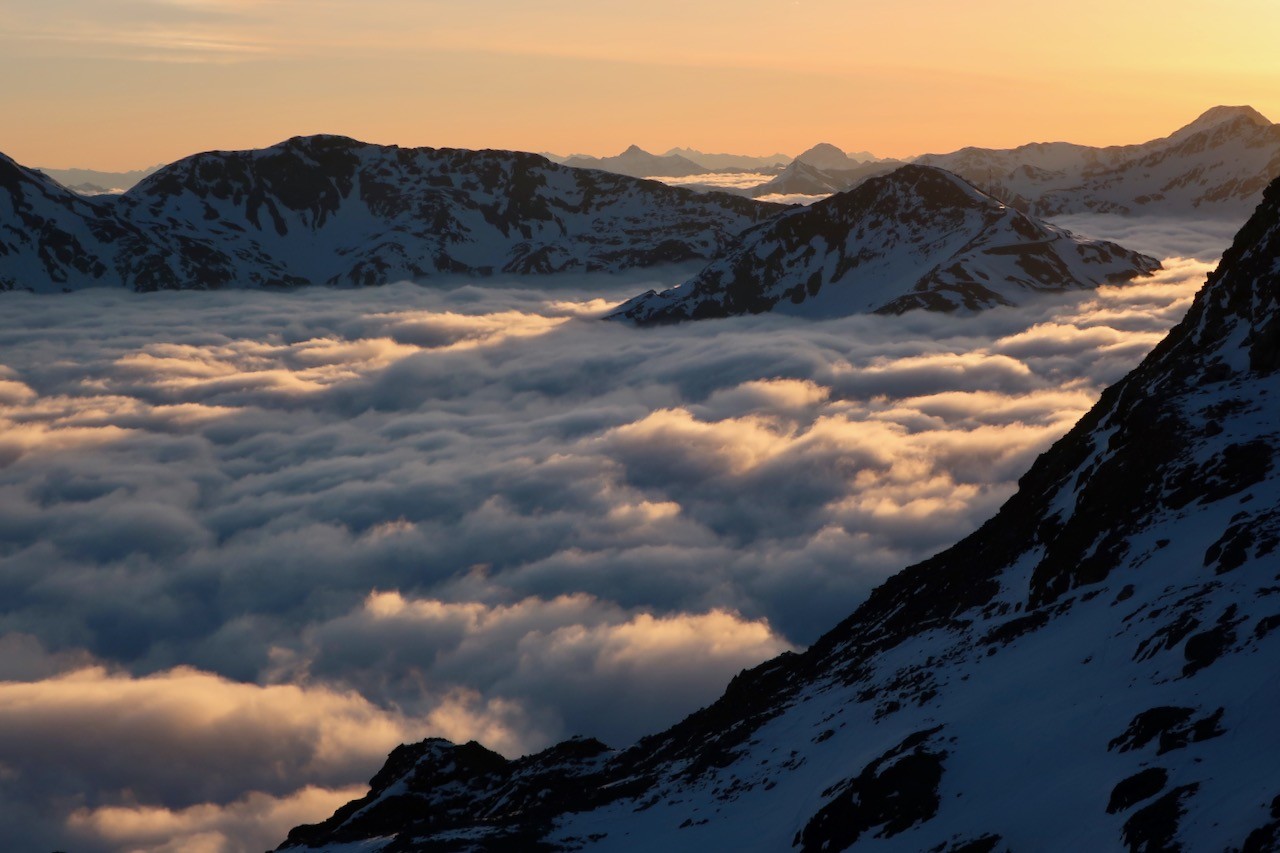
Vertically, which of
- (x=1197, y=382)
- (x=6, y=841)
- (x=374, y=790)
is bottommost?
(x=6, y=841)

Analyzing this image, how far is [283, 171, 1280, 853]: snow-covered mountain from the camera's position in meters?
33.4

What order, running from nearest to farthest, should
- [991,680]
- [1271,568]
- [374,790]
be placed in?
[1271,568], [991,680], [374,790]

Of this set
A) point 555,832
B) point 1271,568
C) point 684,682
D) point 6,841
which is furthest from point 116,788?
point 1271,568

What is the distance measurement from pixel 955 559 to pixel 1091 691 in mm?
30542

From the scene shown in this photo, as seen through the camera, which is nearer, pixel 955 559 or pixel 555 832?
pixel 555 832

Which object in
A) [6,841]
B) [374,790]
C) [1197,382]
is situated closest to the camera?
[1197,382]

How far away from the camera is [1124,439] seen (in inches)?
2264

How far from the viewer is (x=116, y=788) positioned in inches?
7549

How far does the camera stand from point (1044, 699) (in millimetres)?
42312

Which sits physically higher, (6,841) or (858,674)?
(858,674)

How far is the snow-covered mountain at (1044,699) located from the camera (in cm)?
3344

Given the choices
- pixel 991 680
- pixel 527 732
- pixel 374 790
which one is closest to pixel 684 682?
pixel 527 732

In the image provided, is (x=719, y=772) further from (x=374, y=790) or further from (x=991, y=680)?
(x=374, y=790)

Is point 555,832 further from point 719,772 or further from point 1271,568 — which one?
point 1271,568
